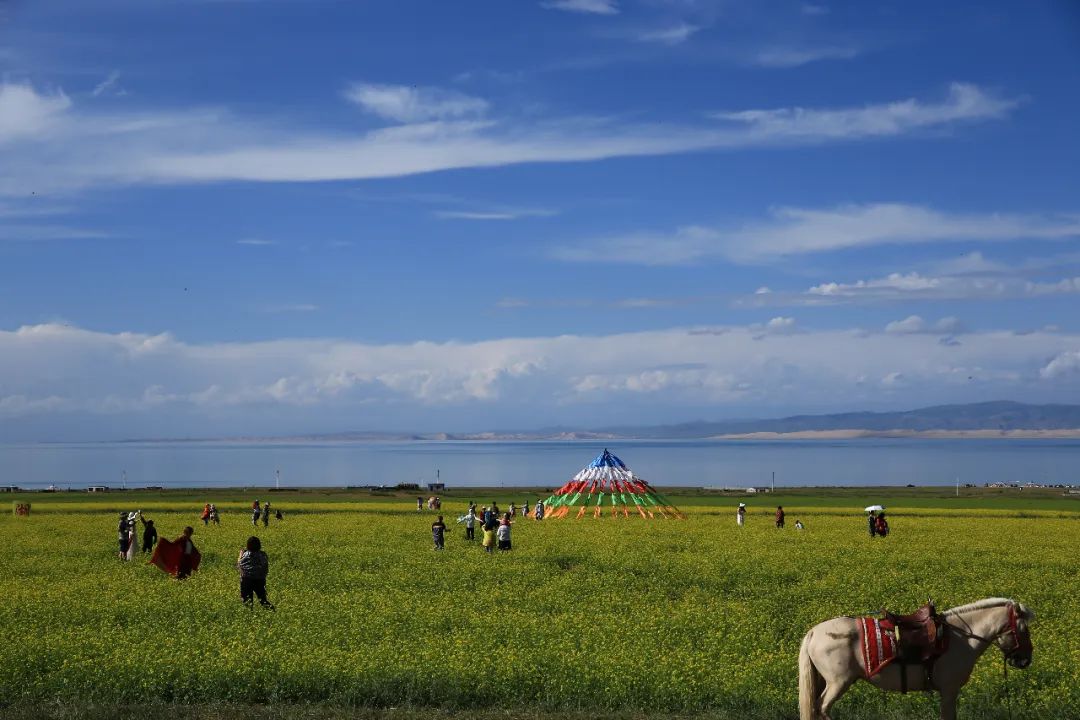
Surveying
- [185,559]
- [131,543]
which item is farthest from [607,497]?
[185,559]

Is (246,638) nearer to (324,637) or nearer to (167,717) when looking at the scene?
(324,637)

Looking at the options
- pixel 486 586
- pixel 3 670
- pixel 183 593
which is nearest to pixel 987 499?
pixel 486 586

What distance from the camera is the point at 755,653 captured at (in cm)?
2248

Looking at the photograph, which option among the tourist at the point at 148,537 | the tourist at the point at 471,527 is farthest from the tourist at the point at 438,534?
the tourist at the point at 148,537

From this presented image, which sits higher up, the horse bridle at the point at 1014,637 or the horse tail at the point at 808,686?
the horse bridle at the point at 1014,637

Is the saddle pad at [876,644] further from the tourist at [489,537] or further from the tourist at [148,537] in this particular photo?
the tourist at [148,537]

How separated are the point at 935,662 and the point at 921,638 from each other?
501mm

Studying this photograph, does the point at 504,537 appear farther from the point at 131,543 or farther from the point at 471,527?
the point at 131,543

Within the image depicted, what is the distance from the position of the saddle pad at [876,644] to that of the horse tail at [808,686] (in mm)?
738

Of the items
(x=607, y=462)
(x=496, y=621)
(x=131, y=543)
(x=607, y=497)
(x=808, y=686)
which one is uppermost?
(x=607, y=462)

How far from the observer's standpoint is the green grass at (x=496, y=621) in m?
19.1

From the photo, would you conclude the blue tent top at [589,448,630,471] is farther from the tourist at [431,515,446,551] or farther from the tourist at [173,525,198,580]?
the tourist at [173,525,198,580]

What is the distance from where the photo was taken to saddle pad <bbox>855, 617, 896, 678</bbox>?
14.9m

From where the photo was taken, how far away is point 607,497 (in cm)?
7238
